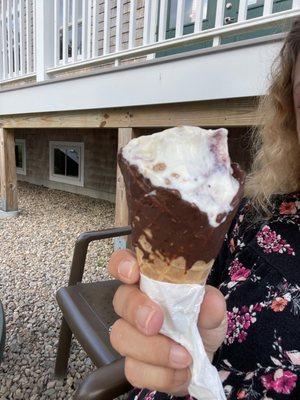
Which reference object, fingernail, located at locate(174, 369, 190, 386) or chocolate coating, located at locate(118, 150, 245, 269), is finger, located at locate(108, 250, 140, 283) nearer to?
chocolate coating, located at locate(118, 150, 245, 269)

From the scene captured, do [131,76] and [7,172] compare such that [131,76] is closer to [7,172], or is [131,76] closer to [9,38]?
[7,172]

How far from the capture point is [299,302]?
87 cm

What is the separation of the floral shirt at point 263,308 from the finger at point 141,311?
36cm

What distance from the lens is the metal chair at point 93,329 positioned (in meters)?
0.94

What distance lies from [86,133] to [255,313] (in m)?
5.76

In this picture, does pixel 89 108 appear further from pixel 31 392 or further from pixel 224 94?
pixel 31 392

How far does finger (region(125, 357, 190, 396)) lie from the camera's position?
24.5 inches

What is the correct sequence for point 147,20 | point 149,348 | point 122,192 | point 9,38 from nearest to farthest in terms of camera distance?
1. point 149,348
2. point 147,20
3. point 122,192
4. point 9,38

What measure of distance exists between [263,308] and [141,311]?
47cm

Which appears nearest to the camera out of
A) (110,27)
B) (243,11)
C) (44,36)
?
(243,11)

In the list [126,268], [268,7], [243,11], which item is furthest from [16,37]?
[126,268]

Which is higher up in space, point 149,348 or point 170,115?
point 170,115

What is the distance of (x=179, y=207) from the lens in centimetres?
50

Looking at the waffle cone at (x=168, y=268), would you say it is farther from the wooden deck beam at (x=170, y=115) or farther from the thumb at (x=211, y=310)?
the wooden deck beam at (x=170, y=115)
